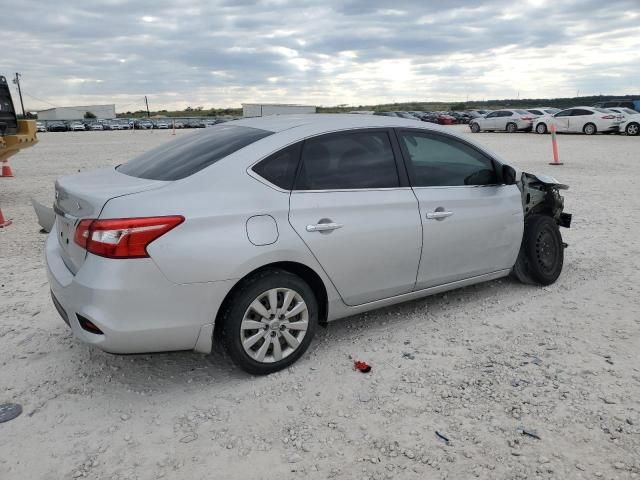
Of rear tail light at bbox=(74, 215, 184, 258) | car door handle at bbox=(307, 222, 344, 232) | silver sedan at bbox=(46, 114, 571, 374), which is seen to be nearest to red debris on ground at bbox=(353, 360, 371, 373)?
silver sedan at bbox=(46, 114, 571, 374)

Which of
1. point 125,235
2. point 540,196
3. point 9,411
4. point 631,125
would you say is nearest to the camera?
point 125,235

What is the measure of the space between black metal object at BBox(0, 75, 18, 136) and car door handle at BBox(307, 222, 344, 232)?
8.94 meters

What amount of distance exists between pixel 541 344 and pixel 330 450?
1956mm

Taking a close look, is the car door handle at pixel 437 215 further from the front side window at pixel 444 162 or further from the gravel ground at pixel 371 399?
the gravel ground at pixel 371 399

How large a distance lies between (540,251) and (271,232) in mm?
2911

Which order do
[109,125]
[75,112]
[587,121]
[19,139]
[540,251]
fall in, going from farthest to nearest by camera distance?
1. [75,112]
2. [109,125]
3. [587,121]
4. [19,139]
5. [540,251]

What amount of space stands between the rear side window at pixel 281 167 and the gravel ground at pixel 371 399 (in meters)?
1.25

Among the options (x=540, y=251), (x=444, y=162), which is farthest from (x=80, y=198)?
(x=540, y=251)

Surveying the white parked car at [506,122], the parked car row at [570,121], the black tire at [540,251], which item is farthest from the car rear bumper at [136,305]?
the white parked car at [506,122]

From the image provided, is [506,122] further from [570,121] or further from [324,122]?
[324,122]

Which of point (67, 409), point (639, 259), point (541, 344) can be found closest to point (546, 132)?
point (639, 259)

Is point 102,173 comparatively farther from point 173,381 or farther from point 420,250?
point 420,250

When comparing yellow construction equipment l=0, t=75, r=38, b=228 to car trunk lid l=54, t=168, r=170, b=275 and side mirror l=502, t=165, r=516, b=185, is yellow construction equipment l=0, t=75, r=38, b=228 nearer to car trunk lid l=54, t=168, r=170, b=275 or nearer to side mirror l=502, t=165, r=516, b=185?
car trunk lid l=54, t=168, r=170, b=275

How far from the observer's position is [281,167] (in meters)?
3.50
